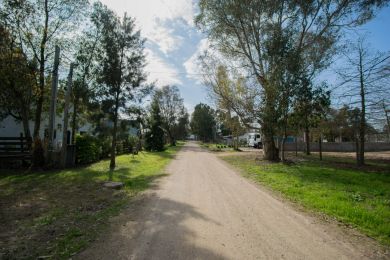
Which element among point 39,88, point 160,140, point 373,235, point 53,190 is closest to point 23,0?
point 39,88

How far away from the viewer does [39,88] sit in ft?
57.7

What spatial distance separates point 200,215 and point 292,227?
2.06 m

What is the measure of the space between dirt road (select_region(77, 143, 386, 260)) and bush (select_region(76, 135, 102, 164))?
11.4 meters

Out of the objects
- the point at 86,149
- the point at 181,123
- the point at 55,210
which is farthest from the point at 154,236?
the point at 181,123

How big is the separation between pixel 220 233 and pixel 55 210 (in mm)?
4825

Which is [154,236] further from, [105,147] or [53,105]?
[105,147]

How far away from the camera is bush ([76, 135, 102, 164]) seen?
18547 mm

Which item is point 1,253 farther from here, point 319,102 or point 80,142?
point 319,102

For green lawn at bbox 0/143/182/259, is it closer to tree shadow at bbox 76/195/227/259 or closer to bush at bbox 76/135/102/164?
tree shadow at bbox 76/195/227/259

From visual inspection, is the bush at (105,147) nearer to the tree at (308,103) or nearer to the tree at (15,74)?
the tree at (15,74)

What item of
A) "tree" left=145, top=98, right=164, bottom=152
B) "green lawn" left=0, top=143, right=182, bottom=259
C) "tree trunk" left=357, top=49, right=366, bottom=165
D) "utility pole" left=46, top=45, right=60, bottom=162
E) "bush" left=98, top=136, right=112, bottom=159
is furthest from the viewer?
"tree" left=145, top=98, right=164, bottom=152

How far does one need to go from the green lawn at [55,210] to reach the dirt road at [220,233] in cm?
58

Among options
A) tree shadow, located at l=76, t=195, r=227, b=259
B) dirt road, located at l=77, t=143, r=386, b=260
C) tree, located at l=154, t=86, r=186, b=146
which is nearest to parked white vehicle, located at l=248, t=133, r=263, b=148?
tree, located at l=154, t=86, r=186, b=146

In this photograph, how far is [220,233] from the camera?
18.0 feet
